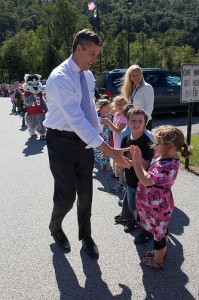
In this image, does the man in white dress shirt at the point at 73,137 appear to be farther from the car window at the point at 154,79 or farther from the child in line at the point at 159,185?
the car window at the point at 154,79

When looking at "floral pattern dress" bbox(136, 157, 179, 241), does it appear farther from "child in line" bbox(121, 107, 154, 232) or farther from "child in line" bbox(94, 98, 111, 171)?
"child in line" bbox(94, 98, 111, 171)

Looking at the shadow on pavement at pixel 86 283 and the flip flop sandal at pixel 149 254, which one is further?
the flip flop sandal at pixel 149 254

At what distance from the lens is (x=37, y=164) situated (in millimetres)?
7266

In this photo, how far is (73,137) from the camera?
10.5ft

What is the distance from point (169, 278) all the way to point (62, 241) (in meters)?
1.18

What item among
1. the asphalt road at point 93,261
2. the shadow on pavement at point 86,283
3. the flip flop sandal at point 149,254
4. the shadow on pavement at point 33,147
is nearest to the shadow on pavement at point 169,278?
the asphalt road at point 93,261

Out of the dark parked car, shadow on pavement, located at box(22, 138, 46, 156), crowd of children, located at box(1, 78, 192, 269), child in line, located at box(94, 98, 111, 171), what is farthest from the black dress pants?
the dark parked car

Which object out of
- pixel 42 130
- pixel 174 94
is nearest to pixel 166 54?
pixel 174 94

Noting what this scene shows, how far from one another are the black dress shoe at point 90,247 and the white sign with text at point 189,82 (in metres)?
3.26

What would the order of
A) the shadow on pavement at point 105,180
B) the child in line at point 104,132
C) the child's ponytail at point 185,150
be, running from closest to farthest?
the child's ponytail at point 185,150 → the shadow on pavement at point 105,180 → the child in line at point 104,132

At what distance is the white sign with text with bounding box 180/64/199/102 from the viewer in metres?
5.73

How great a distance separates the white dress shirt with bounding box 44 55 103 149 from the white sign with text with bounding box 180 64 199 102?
312 cm

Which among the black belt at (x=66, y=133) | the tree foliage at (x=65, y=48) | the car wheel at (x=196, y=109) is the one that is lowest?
the car wheel at (x=196, y=109)

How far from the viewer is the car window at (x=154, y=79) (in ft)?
42.2
